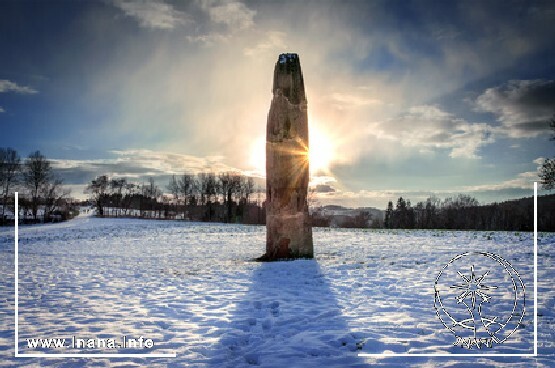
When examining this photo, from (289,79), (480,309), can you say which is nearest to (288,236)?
(289,79)

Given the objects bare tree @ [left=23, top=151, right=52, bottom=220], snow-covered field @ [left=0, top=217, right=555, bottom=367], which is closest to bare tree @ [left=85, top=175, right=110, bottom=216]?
bare tree @ [left=23, top=151, right=52, bottom=220]

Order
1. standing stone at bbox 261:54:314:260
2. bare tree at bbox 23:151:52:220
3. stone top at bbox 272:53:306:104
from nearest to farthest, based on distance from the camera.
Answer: standing stone at bbox 261:54:314:260
stone top at bbox 272:53:306:104
bare tree at bbox 23:151:52:220

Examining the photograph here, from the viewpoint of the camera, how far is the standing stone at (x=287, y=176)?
11898 mm

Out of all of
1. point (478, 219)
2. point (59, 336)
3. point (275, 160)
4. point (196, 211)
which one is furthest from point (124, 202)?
point (59, 336)

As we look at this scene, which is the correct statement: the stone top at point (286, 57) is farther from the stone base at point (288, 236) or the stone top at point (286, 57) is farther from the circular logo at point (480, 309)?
the circular logo at point (480, 309)

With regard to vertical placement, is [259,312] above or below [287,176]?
below

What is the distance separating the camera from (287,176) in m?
11.9

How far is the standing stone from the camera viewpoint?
1190cm

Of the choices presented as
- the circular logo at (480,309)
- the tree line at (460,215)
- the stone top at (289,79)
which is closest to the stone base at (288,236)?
the stone top at (289,79)

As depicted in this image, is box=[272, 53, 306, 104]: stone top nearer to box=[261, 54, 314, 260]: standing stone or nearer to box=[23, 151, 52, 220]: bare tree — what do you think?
box=[261, 54, 314, 260]: standing stone

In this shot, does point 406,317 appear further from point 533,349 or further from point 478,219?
point 478,219

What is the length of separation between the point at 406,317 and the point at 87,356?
4.02 meters

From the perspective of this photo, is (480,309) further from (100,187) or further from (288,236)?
(100,187)

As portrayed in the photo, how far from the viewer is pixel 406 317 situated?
5738 mm
